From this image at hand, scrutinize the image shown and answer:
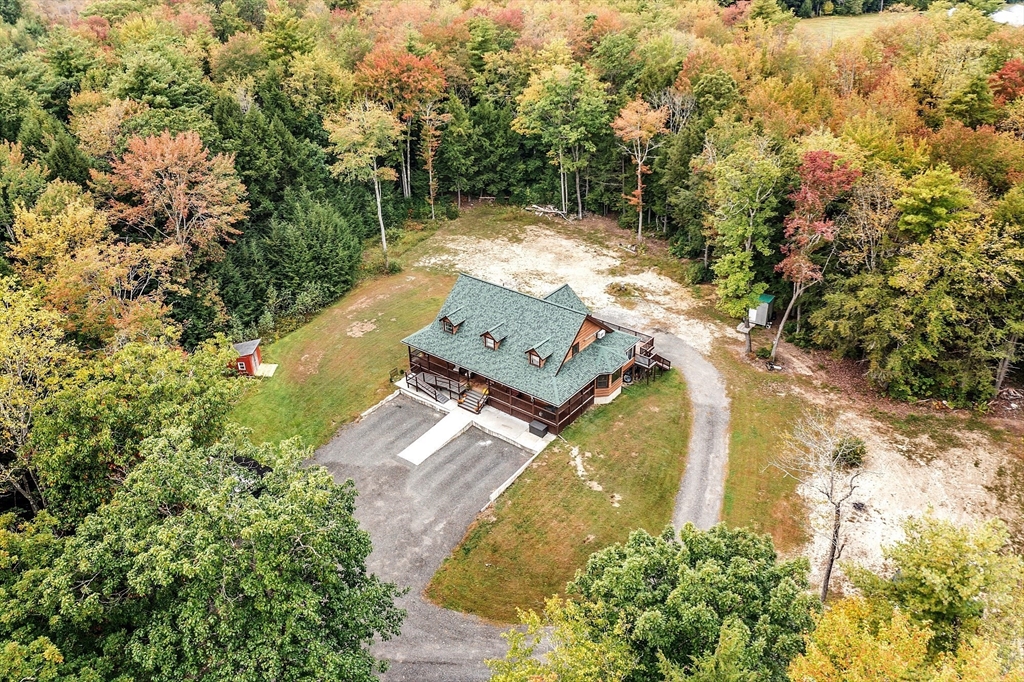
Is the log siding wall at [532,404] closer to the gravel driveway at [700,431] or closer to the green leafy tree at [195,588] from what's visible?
the gravel driveway at [700,431]

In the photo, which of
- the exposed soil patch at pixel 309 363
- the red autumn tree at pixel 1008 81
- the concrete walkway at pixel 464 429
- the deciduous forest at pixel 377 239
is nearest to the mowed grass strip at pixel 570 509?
the concrete walkway at pixel 464 429

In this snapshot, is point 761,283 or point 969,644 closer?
point 969,644

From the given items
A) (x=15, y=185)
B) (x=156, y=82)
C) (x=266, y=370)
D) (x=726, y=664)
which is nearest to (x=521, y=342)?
(x=266, y=370)

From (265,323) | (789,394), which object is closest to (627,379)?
(789,394)

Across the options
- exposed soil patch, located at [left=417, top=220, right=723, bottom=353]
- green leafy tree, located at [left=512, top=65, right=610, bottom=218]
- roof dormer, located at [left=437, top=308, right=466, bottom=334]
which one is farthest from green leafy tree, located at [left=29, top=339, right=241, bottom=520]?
green leafy tree, located at [left=512, top=65, right=610, bottom=218]

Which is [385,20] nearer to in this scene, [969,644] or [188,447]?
[188,447]

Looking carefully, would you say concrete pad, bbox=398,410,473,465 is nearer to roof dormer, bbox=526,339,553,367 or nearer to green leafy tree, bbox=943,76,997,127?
roof dormer, bbox=526,339,553,367
